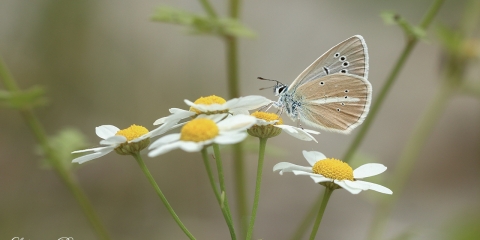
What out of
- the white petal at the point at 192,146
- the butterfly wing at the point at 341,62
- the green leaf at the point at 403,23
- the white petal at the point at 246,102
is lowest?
the white petal at the point at 192,146

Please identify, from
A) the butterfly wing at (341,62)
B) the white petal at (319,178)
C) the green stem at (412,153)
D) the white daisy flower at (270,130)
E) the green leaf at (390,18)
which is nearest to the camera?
the white petal at (319,178)

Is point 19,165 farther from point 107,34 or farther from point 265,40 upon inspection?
point 265,40

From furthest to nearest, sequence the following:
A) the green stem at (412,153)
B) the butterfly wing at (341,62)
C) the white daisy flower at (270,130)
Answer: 1. the green stem at (412,153)
2. the butterfly wing at (341,62)
3. the white daisy flower at (270,130)

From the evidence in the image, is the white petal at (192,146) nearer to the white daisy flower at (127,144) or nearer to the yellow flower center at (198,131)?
the yellow flower center at (198,131)

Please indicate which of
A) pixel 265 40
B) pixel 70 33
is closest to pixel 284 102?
pixel 70 33

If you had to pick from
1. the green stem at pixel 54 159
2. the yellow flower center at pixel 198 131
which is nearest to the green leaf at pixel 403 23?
the yellow flower center at pixel 198 131

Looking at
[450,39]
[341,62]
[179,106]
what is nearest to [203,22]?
[341,62]

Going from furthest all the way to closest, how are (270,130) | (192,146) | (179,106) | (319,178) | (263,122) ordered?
(179,106), (270,130), (263,122), (319,178), (192,146)

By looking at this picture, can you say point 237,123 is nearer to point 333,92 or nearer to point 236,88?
point 333,92
